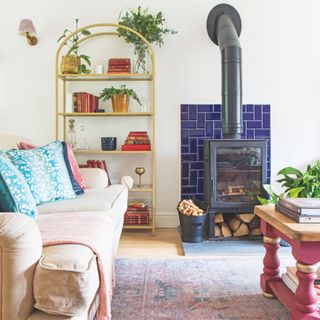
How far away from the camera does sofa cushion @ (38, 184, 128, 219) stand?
80.3 inches

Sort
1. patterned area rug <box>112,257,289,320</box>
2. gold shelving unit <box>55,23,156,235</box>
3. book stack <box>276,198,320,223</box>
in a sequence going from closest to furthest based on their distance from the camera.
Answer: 1. book stack <box>276,198,320,223</box>
2. patterned area rug <box>112,257,289,320</box>
3. gold shelving unit <box>55,23,156,235</box>

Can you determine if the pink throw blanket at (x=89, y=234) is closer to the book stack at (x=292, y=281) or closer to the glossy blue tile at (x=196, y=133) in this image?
the book stack at (x=292, y=281)

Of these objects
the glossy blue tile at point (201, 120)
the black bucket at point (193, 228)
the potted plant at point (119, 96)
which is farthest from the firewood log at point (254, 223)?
the potted plant at point (119, 96)

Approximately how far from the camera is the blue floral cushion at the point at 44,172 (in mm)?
2006

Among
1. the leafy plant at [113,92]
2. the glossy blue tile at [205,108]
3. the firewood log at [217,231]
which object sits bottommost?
the firewood log at [217,231]

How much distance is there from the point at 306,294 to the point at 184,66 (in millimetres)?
2611

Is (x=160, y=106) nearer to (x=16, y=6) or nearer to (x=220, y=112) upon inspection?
(x=220, y=112)

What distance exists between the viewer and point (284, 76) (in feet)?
12.0

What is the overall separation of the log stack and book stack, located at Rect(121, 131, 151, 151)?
0.93 m

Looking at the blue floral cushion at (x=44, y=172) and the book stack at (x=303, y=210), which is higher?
the blue floral cushion at (x=44, y=172)

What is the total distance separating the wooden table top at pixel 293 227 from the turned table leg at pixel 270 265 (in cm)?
19

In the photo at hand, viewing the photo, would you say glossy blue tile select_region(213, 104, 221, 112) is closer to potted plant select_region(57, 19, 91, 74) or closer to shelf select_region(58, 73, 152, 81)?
shelf select_region(58, 73, 152, 81)

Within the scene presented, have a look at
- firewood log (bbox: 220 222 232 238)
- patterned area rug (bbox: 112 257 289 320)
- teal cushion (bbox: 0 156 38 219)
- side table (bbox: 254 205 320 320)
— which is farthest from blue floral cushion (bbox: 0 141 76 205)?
firewood log (bbox: 220 222 232 238)

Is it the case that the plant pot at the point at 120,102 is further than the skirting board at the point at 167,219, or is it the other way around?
the skirting board at the point at 167,219
